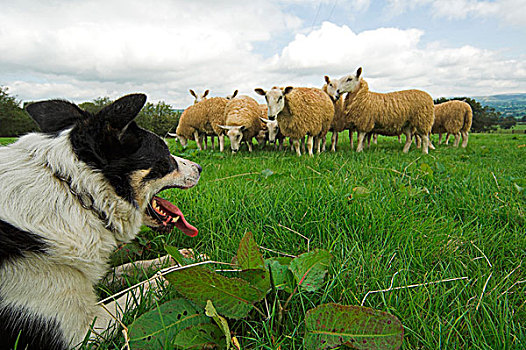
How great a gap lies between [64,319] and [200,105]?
10482mm

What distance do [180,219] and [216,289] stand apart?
1.23 metres

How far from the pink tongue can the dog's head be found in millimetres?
171

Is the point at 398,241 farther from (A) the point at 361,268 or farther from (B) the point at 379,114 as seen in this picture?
(B) the point at 379,114

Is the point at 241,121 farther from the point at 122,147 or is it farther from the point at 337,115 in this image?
the point at 122,147

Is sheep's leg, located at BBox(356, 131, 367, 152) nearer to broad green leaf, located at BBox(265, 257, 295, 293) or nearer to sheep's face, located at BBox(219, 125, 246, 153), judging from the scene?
sheep's face, located at BBox(219, 125, 246, 153)

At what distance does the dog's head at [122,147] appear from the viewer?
1.54 m

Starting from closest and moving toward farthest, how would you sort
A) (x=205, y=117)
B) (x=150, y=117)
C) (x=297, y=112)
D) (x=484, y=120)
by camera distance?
(x=297, y=112) < (x=205, y=117) < (x=150, y=117) < (x=484, y=120)

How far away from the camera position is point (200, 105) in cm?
1115

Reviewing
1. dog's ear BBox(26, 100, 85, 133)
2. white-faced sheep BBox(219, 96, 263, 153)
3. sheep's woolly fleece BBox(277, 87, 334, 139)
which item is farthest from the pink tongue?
white-faced sheep BBox(219, 96, 263, 153)

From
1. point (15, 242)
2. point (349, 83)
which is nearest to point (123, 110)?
point (15, 242)

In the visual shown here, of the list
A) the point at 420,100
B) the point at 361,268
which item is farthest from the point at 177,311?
the point at 420,100

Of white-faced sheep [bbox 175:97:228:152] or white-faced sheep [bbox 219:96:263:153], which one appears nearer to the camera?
white-faced sheep [bbox 219:96:263:153]

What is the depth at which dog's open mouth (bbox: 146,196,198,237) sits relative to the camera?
6.91 feet

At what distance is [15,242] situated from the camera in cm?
128
